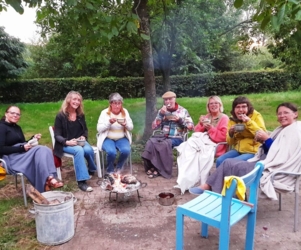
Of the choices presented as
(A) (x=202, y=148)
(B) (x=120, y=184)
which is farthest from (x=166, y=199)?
(A) (x=202, y=148)

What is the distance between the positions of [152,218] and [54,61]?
54.5 ft

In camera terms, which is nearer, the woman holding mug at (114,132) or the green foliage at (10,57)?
the woman holding mug at (114,132)

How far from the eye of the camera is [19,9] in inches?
87.3

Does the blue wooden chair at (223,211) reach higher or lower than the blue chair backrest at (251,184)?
lower

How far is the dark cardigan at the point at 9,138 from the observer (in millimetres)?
3766

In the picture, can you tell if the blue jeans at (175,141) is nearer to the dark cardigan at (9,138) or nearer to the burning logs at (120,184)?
the burning logs at (120,184)

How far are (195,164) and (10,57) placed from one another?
11.5 metres

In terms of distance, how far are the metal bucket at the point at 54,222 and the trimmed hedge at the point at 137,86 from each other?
11.7 metres

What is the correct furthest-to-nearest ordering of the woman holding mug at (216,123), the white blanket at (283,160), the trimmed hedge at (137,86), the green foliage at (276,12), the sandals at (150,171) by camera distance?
1. the trimmed hedge at (137,86)
2. the sandals at (150,171)
3. the woman holding mug at (216,123)
4. the white blanket at (283,160)
5. the green foliage at (276,12)

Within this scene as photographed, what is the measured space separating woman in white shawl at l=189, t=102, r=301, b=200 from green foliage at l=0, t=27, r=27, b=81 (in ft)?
38.9

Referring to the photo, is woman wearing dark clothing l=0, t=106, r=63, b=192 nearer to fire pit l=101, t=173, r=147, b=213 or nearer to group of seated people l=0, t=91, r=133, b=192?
group of seated people l=0, t=91, r=133, b=192

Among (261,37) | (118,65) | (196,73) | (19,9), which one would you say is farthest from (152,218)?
(118,65)

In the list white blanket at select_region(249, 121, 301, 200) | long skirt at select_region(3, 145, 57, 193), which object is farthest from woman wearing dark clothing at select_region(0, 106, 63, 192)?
white blanket at select_region(249, 121, 301, 200)

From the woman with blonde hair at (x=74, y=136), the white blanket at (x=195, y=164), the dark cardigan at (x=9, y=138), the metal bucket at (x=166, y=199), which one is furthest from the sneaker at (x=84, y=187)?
the white blanket at (x=195, y=164)
